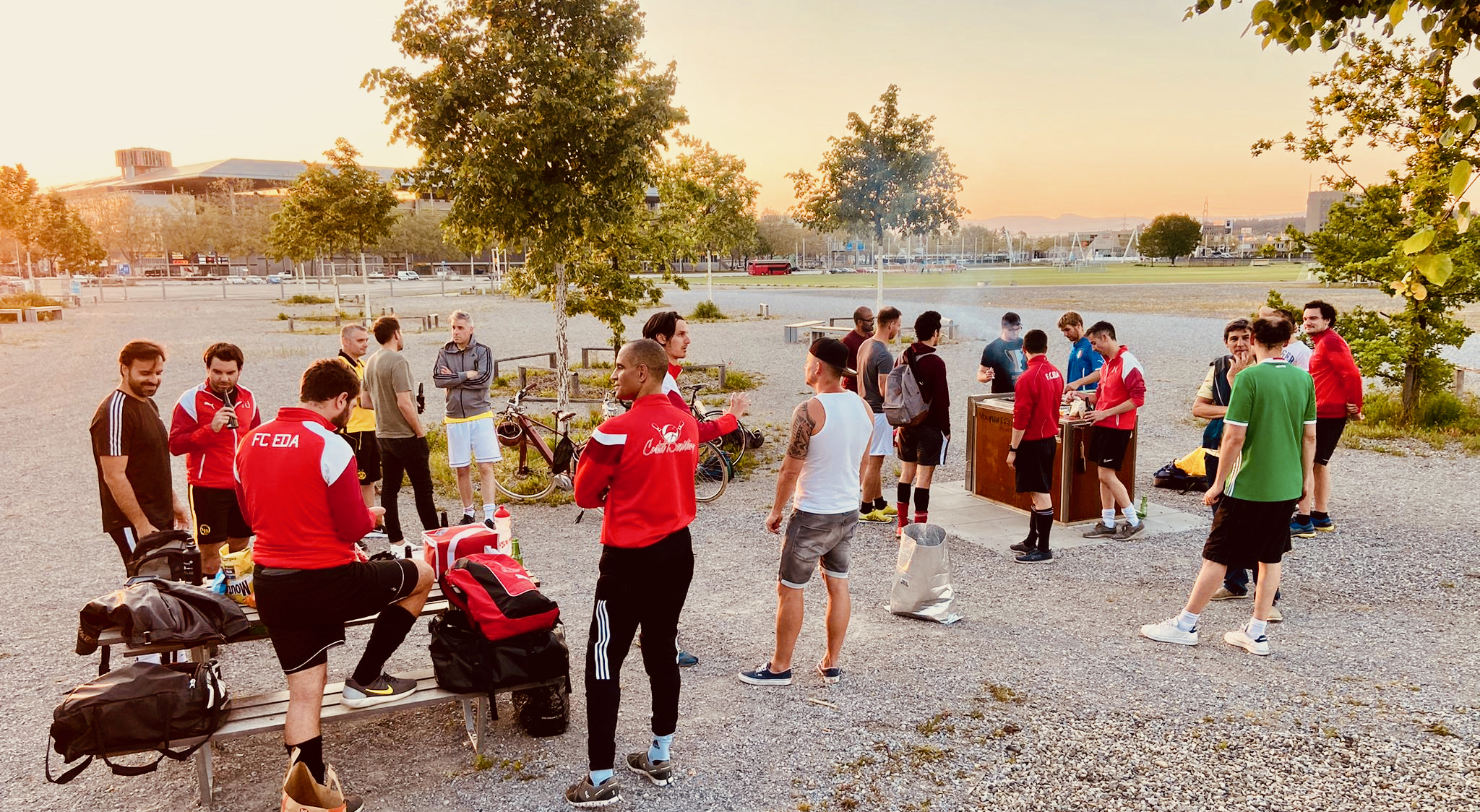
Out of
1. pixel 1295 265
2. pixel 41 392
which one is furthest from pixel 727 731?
pixel 1295 265

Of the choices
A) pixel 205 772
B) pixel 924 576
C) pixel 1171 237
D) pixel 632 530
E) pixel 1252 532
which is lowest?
pixel 205 772

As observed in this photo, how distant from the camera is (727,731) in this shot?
436cm

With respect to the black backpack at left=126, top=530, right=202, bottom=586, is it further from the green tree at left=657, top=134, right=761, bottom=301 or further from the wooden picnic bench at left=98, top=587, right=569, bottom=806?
the green tree at left=657, top=134, right=761, bottom=301

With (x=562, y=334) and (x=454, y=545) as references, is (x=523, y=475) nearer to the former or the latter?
(x=562, y=334)

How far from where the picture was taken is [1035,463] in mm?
6754

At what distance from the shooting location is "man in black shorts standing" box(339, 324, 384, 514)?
702cm

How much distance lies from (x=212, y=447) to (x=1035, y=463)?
19.0 feet

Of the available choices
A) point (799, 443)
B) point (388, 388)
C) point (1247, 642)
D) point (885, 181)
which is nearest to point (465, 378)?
point (388, 388)

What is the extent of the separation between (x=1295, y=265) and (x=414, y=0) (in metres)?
106

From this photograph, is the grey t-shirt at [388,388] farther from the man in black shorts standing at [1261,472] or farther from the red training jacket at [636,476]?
the man in black shorts standing at [1261,472]

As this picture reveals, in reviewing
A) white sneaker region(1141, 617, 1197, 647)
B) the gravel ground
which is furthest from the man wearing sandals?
white sneaker region(1141, 617, 1197, 647)

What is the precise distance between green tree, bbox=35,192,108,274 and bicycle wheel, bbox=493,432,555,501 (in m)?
46.2

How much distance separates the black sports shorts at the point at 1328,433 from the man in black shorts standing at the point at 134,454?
869 cm

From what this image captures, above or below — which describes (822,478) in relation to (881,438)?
above
